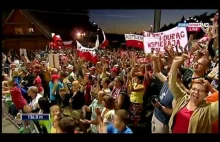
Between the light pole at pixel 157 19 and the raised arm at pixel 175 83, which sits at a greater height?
the light pole at pixel 157 19

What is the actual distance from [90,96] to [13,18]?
1.21m

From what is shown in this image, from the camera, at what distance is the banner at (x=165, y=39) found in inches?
185

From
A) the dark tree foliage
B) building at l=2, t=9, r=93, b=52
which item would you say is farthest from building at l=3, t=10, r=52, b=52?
the dark tree foliage

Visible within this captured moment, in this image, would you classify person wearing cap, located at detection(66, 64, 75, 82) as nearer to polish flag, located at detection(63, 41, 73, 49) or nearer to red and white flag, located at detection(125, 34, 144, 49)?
polish flag, located at detection(63, 41, 73, 49)

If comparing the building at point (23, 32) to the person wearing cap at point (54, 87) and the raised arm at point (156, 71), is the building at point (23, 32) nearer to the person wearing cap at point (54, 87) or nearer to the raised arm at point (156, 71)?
the person wearing cap at point (54, 87)

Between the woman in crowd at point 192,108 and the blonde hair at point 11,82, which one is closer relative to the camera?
the woman in crowd at point 192,108

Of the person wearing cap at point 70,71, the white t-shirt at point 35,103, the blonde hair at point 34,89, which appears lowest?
the white t-shirt at point 35,103

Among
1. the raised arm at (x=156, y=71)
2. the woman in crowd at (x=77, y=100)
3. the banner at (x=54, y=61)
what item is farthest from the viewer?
the banner at (x=54, y=61)

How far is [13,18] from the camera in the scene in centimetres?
471

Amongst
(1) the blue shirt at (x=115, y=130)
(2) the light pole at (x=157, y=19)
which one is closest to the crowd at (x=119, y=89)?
(1) the blue shirt at (x=115, y=130)

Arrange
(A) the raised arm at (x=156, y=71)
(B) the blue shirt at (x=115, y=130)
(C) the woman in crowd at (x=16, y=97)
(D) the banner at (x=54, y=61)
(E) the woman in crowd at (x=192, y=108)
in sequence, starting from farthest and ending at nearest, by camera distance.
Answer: (D) the banner at (x=54, y=61) < (C) the woman in crowd at (x=16, y=97) < (A) the raised arm at (x=156, y=71) < (B) the blue shirt at (x=115, y=130) < (E) the woman in crowd at (x=192, y=108)

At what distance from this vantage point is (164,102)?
182 inches

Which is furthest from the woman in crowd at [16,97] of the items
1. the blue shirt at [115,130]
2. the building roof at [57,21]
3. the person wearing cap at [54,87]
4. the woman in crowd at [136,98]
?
the woman in crowd at [136,98]
